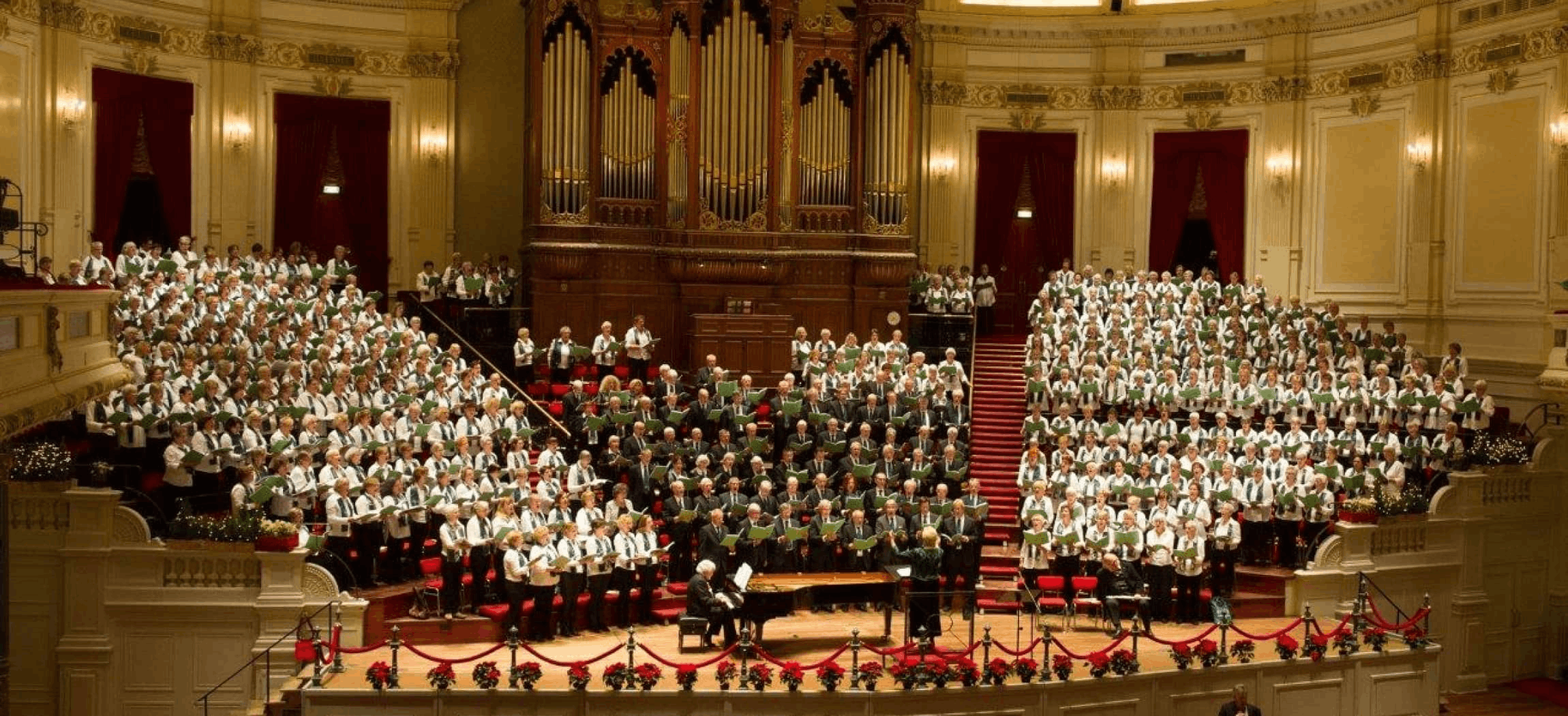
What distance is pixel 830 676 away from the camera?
43.3 ft

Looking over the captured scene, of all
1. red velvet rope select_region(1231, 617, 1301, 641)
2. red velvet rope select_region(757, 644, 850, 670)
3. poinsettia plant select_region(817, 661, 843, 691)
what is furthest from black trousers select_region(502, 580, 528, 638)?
red velvet rope select_region(1231, 617, 1301, 641)

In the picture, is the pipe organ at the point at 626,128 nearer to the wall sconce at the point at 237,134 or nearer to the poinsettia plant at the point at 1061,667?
the wall sconce at the point at 237,134

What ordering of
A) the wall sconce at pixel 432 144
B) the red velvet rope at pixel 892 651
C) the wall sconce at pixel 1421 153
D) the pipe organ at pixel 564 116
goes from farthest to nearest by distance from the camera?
the wall sconce at pixel 432 144
the wall sconce at pixel 1421 153
the pipe organ at pixel 564 116
the red velvet rope at pixel 892 651

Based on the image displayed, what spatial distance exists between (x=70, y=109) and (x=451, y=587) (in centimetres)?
907

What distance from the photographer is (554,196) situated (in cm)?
2075

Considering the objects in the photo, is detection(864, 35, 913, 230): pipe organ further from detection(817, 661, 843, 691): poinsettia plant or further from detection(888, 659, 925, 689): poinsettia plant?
detection(817, 661, 843, 691): poinsettia plant

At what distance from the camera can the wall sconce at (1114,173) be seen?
24469mm

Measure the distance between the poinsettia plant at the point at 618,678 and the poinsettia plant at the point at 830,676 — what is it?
153 cm

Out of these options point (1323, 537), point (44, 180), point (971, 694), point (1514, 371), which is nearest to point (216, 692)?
point (971, 694)

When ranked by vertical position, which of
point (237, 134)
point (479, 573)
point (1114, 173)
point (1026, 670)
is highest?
point (237, 134)

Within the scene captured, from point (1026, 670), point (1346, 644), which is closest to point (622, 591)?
point (1026, 670)

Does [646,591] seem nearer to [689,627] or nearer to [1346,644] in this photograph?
[689,627]

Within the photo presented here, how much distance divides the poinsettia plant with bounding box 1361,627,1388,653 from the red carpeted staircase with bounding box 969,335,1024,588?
3550 mm

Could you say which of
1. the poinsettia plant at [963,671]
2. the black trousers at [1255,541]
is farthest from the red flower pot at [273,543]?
the black trousers at [1255,541]
